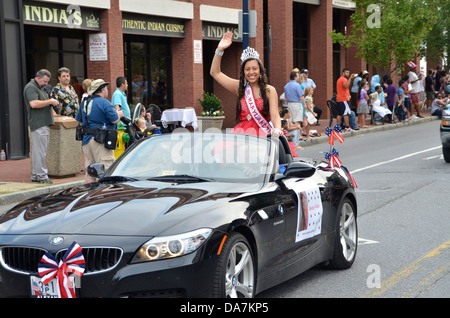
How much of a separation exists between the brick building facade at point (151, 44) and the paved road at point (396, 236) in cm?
784

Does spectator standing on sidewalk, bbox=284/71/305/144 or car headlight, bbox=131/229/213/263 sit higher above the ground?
spectator standing on sidewalk, bbox=284/71/305/144

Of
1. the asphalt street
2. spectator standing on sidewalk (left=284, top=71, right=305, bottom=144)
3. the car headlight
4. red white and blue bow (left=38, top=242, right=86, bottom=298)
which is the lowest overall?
the asphalt street

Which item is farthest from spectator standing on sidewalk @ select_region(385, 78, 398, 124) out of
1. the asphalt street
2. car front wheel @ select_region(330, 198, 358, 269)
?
car front wheel @ select_region(330, 198, 358, 269)

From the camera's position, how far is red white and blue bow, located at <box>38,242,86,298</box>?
4.37m

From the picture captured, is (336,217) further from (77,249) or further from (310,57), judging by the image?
(310,57)

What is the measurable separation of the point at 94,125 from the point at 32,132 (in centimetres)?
234

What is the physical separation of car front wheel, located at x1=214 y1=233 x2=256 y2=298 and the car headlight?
224 mm

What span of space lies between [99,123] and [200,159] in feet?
18.0

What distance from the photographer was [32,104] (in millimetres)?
12719

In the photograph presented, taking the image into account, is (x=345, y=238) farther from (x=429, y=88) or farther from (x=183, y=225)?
(x=429, y=88)

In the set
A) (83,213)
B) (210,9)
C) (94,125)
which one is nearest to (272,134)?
(83,213)

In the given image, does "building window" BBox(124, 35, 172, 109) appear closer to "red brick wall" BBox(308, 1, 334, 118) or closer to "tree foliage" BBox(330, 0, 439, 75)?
"tree foliage" BBox(330, 0, 439, 75)

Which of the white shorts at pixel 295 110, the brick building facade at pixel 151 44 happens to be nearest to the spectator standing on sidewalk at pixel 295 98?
the white shorts at pixel 295 110

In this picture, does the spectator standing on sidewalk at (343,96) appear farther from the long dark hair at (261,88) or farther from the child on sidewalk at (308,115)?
the long dark hair at (261,88)
